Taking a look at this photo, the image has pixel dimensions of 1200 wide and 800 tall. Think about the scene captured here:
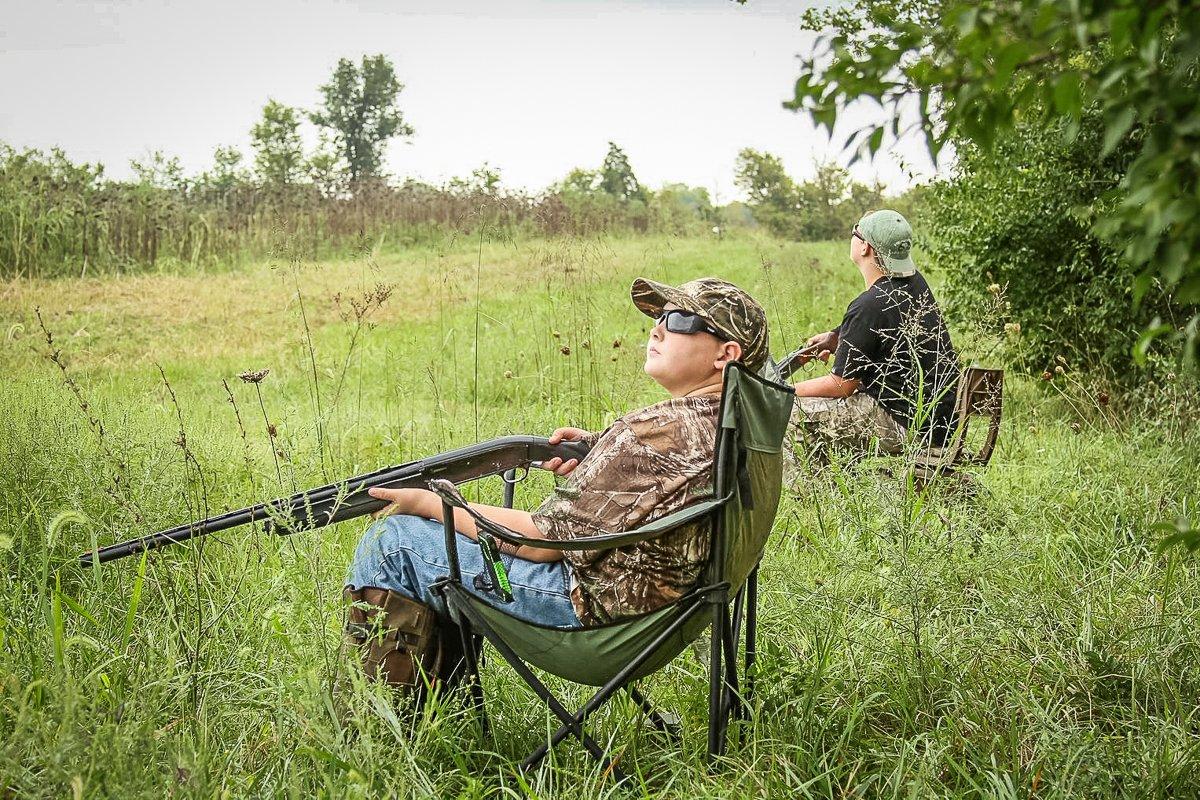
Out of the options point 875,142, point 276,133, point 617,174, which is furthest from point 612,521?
point 276,133

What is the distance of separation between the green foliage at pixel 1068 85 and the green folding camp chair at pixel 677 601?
2.75ft

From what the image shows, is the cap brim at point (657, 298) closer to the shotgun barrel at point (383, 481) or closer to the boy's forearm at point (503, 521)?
the shotgun barrel at point (383, 481)

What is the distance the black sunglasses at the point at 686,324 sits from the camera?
2574 mm

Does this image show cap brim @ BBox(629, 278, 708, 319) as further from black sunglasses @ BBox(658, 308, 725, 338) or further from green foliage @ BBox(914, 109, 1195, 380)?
green foliage @ BBox(914, 109, 1195, 380)

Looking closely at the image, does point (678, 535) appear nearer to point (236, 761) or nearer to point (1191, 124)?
point (236, 761)

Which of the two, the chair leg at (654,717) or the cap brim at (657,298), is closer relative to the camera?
the cap brim at (657,298)

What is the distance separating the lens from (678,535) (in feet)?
8.07

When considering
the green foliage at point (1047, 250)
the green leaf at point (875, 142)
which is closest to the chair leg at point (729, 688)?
the green leaf at point (875, 142)

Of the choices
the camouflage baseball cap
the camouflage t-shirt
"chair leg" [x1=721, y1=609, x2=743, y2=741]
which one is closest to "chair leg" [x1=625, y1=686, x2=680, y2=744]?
"chair leg" [x1=721, y1=609, x2=743, y2=741]

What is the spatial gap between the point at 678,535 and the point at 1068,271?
16.8 ft

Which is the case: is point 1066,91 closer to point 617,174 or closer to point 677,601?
point 677,601

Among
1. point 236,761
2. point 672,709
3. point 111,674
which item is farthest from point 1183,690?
point 111,674

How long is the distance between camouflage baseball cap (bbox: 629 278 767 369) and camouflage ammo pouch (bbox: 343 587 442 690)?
39.7 inches

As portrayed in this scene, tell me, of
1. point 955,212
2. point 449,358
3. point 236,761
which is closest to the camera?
point 236,761
